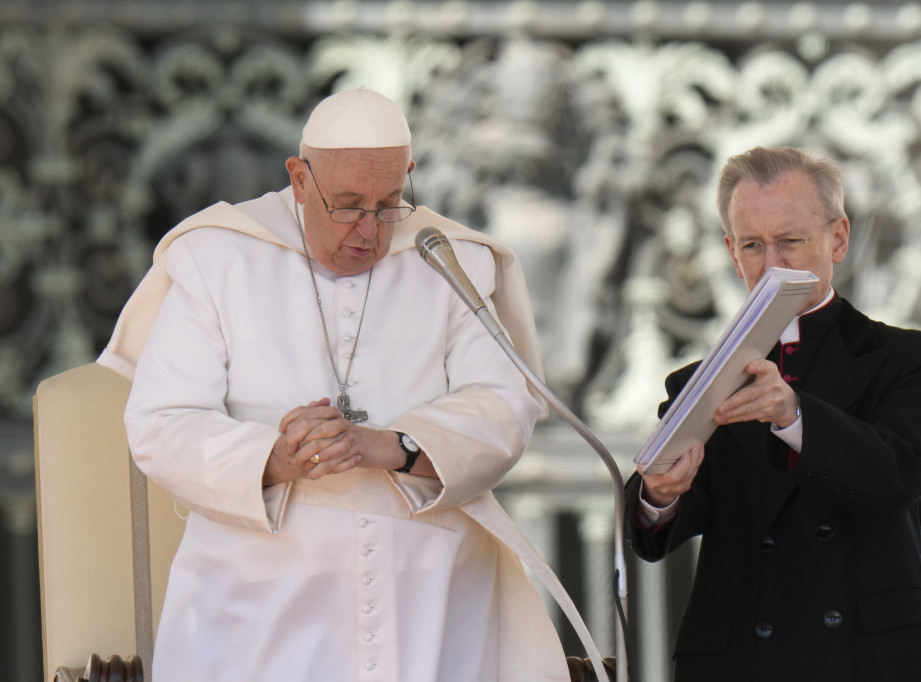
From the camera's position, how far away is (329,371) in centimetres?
305

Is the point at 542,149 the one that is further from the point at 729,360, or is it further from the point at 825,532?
the point at 729,360

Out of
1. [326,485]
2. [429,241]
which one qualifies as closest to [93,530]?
[326,485]

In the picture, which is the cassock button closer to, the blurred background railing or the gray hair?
the gray hair

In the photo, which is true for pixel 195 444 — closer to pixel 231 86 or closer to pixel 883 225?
pixel 231 86

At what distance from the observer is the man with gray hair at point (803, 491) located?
8.86ft

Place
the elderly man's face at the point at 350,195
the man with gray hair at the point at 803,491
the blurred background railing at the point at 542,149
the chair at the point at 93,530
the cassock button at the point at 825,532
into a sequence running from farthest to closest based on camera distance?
the blurred background railing at the point at 542,149 → the chair at the point at 93,530 → the elderly man's face at the point at 350,195 → the cassock button at the point at 825,532 → the man with gray hair at the point at 803,491

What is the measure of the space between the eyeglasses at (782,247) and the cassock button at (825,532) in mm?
465

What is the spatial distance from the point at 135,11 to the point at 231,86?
0.41 meters

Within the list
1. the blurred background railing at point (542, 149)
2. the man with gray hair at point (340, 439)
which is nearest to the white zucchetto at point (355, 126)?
the man with gray hair at point (340, 439)

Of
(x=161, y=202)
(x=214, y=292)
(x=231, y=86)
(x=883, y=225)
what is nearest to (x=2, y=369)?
(x=161, y=202)

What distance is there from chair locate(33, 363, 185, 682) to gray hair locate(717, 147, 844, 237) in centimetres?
137

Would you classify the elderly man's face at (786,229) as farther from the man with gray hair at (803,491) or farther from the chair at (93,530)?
the chair at (93,530)

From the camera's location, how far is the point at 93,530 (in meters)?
3.44

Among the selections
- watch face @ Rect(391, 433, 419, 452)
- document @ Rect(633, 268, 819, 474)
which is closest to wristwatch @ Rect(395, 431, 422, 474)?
watch face @ Rect(391, 433, 419, 452)
